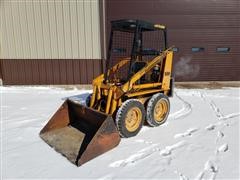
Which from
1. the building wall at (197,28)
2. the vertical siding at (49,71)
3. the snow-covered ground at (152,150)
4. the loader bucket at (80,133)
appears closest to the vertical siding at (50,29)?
the vertical siding at (49,71)

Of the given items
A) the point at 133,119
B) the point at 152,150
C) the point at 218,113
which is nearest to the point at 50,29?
the point at 133,119

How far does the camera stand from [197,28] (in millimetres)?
9398

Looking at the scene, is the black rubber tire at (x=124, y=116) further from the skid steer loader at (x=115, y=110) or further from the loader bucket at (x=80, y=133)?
the loader bucket at (x=80, y=133)

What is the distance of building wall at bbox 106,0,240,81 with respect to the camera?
30.4 ft

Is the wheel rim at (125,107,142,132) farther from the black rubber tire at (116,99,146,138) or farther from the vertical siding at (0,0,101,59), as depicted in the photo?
the vertical siding at (0,0,101,59)

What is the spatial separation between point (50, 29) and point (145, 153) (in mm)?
6950

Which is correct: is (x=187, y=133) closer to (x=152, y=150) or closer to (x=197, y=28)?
(x=152, y=150)

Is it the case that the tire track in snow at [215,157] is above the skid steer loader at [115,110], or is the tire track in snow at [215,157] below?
below

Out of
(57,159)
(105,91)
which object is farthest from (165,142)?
(57,159)

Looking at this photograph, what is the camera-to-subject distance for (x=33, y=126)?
16.5 ft

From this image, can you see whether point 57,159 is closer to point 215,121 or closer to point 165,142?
point 165,142

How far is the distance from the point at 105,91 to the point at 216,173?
2.24 metres

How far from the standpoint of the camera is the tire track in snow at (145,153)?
3551 millimetres

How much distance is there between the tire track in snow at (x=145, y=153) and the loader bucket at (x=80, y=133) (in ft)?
1.07
